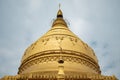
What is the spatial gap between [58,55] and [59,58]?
670 millimetres

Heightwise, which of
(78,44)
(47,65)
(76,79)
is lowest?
(76,79)

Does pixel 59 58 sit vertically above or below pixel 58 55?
below

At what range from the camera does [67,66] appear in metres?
29.0

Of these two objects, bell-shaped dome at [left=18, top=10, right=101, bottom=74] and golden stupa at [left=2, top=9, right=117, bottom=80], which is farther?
bell-shaped dome at [left=18, top=10, right=101, bottom=74]

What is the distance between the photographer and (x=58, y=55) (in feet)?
99.5

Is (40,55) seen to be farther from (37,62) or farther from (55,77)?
(55,77)

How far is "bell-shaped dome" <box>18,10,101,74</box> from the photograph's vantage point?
96.4 ft

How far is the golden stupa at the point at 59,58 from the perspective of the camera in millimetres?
27822

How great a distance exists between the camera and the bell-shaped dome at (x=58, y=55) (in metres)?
29.4

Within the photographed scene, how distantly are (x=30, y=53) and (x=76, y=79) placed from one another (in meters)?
7.89

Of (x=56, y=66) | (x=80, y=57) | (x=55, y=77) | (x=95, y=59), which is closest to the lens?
(x=55, y=77)

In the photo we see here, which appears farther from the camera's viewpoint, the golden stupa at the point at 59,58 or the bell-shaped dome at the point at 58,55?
the bell-shaped dome at the point at 58,55

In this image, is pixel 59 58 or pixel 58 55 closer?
pixel 59 58

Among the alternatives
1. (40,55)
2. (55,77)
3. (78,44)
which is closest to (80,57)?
(78,44)
